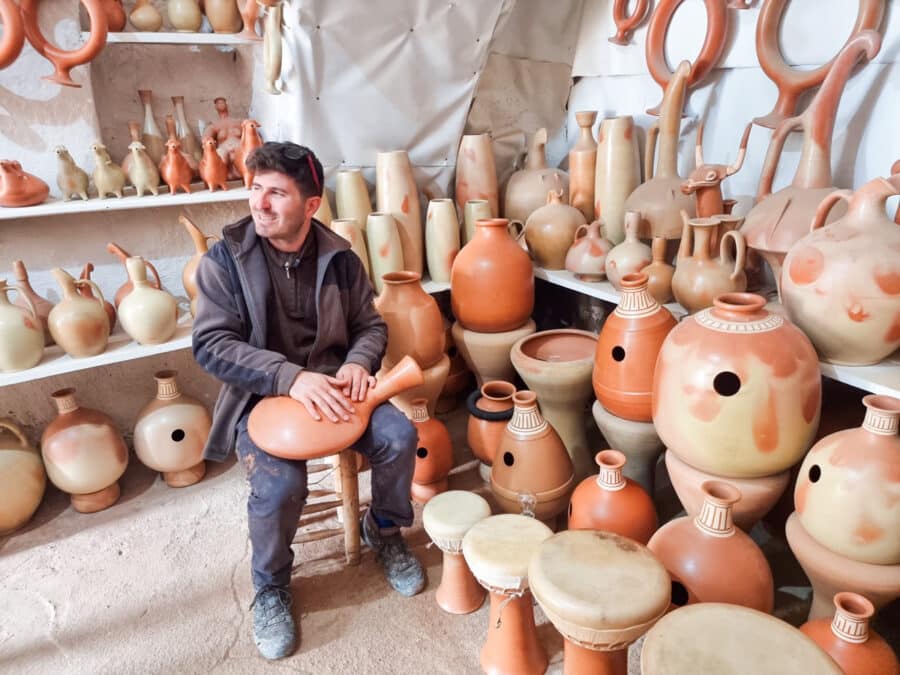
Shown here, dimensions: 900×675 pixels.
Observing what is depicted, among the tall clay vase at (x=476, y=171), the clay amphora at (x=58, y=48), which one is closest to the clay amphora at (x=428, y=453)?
the tall clay vase at (x=476, y=171)

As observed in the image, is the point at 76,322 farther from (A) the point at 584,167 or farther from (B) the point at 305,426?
(A) the point at 584,167

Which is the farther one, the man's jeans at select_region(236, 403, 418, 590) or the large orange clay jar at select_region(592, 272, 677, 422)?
the large orange clay jar at select_region(592, 272, 677, 422)

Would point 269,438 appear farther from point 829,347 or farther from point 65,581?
point 829,347

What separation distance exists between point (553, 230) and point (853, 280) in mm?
1298

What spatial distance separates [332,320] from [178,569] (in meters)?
1.05

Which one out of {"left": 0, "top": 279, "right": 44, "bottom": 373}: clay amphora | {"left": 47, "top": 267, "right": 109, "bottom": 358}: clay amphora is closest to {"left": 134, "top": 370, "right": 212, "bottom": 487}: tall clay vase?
{"left": 47, "top": 267, "right": 109, "bottom": 358}: clay amphora

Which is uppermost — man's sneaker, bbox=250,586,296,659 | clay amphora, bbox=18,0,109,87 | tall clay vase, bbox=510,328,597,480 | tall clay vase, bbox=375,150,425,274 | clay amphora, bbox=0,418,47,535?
clay amphora, bbox=18,0,109,87

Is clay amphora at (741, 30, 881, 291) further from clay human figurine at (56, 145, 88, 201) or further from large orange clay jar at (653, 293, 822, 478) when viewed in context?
clay human figurine at (56, 145, 88, 201)

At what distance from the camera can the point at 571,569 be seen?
1429mm

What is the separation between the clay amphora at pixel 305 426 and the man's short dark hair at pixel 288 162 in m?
0.61

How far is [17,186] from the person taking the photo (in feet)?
7.47

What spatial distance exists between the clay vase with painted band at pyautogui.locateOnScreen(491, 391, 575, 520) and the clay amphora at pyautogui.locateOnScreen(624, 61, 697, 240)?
86 cm

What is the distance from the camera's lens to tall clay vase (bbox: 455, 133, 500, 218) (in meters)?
3.00

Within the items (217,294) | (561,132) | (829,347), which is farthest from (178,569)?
(561,132)
